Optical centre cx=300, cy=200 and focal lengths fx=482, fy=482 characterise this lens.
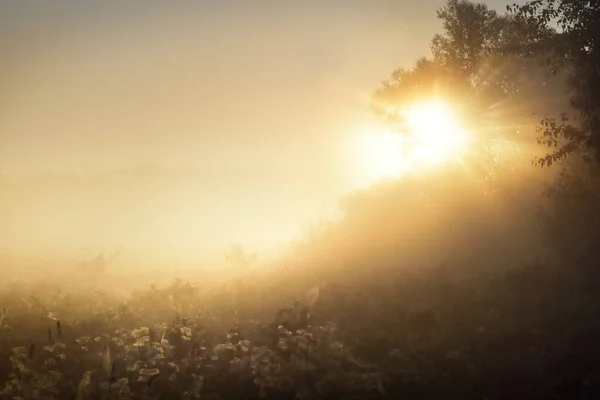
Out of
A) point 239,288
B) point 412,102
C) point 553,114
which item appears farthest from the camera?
point 412,102

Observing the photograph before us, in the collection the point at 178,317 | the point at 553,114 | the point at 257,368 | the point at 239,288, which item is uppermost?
the point at 553,114

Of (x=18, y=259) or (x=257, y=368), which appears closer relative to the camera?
(x=257, y=368)

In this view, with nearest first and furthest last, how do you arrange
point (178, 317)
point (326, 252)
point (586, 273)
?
point (178, 317) → point (586, 273) → point (326, 252)

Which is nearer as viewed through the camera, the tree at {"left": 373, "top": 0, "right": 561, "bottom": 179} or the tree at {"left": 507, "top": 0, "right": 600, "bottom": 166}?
the tree at {"left": 507, "top": 0, "right": 600, "bottom": 166}

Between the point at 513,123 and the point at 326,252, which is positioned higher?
the point at 513,123

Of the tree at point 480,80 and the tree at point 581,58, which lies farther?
the tree at point 480,80

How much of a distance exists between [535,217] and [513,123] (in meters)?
5.33

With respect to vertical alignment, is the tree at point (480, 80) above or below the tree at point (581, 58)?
above

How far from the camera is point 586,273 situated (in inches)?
674

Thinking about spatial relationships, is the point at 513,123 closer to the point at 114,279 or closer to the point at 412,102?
the point at 412,102

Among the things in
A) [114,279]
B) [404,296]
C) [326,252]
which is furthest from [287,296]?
[114,279]

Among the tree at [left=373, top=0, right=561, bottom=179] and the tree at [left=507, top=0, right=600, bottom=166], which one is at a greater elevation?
the tree at [left=373, top=0, right=561, bottom=179]

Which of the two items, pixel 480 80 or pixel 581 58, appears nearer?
pixel 581 58

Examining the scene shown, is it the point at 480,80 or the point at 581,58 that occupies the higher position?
the point at 480,80
